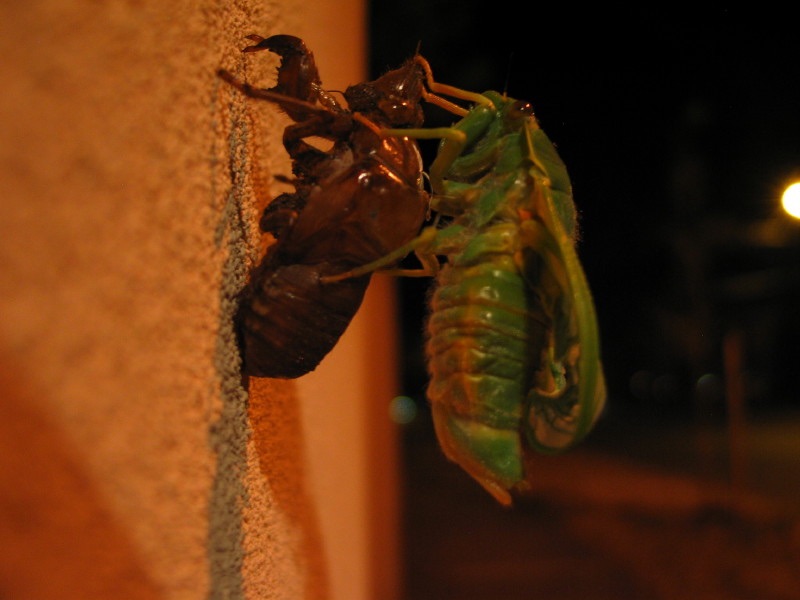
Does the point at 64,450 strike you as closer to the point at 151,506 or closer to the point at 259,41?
the point at 151,506

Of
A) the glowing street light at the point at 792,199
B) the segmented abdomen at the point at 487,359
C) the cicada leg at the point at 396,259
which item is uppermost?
the glowing street light at the point at 792,199

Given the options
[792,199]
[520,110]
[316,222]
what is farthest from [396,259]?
[792,199]

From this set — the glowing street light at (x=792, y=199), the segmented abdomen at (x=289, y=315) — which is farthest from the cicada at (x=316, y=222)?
the glowing street light at (x=792, y=199)

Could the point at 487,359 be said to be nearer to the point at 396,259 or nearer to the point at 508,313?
the point at 508,313

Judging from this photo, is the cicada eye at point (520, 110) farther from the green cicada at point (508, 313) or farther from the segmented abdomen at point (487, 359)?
the segmented abdomen at point (487, 359)

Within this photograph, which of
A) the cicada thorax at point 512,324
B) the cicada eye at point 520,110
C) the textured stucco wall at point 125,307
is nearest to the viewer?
the textured stucco wall at point 125,307

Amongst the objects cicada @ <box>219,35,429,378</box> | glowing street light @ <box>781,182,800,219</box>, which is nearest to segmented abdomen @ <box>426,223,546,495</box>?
cicada @ <box>219,35,429,378</box>

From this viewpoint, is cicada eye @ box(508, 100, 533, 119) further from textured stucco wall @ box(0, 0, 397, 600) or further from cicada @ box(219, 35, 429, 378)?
textured stucco wall @ box(0, 0, 397, 600)
